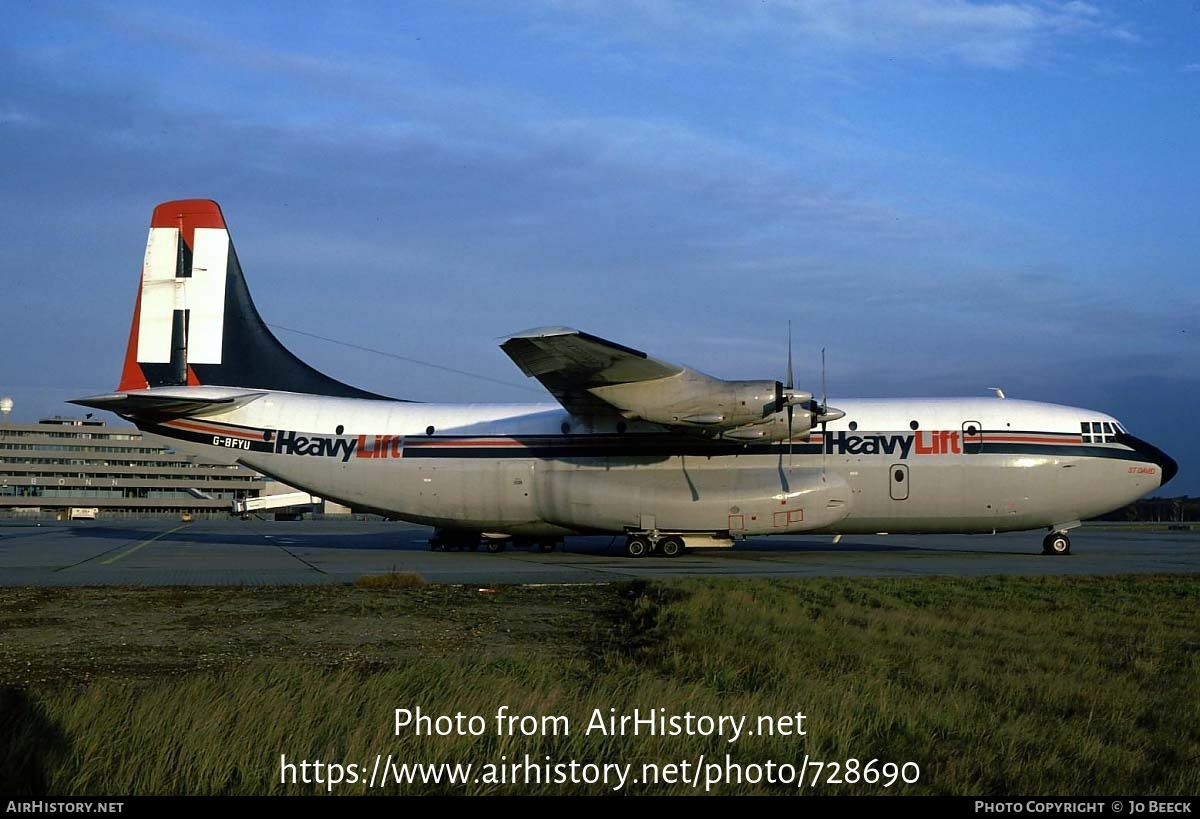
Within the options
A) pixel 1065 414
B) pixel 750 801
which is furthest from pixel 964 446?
pixel 750 801

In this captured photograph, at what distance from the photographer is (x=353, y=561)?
2100 cm

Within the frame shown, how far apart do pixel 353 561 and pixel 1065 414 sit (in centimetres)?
1759

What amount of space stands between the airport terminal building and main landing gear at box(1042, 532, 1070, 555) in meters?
112

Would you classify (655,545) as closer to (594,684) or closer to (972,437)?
(972,437)

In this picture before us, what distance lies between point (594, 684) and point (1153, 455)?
72.2 ft

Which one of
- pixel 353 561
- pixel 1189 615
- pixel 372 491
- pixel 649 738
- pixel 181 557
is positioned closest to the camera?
pixel 649 738

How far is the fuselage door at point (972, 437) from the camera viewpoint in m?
23.0

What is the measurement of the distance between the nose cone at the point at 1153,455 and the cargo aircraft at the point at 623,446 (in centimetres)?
6

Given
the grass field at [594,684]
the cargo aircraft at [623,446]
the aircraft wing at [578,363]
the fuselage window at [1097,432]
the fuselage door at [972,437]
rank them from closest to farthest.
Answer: the grass field at [594,684] < the aircraft wing at [578,363] < the cargo aircraft at [623,446] < the fuselage door at [972,437] < the fuselage window at [1097,432]

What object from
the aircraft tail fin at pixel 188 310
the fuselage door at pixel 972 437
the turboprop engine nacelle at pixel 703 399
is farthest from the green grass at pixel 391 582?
the fuselage door at pixel 972 437

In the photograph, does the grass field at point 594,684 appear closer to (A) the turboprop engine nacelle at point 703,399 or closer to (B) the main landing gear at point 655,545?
(A) the turboprop engine nacelle at point 703,399

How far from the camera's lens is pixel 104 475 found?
124m

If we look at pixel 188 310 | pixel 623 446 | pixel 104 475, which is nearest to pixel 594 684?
pixel 623 446

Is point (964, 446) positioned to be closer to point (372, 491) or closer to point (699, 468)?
point (699, 468)
